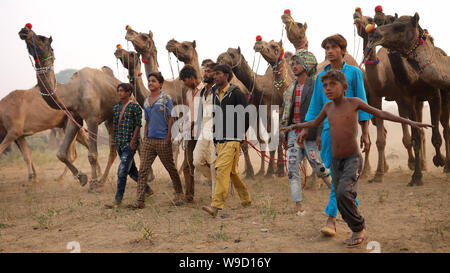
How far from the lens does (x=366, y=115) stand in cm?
412

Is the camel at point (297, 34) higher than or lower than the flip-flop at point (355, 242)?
higher

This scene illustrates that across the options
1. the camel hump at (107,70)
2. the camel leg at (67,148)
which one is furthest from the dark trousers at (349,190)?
the camel hump at (107,70)

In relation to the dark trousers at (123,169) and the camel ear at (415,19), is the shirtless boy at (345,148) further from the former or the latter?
the dark trousers at (123,169)

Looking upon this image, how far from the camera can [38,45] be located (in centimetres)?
785

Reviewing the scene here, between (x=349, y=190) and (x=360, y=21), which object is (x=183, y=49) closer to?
(x=360, y=21)

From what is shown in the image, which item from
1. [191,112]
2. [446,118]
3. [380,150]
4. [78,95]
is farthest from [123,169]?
[446,118]

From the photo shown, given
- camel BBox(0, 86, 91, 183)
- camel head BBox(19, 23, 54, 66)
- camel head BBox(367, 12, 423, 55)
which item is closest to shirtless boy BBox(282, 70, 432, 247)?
camel head BBox(367, 12, 423, 55)

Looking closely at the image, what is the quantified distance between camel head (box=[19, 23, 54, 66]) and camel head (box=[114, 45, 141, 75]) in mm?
1319

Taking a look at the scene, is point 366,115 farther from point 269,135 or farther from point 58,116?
point 58,116

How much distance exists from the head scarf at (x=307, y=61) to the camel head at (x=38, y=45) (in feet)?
17.3

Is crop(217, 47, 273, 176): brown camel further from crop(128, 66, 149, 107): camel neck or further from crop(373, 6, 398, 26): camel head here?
crop(373, 6, 398, 26): camel head

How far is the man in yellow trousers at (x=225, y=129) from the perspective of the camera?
5.29m

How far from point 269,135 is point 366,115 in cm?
529

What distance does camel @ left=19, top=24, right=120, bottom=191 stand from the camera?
26.1ft
